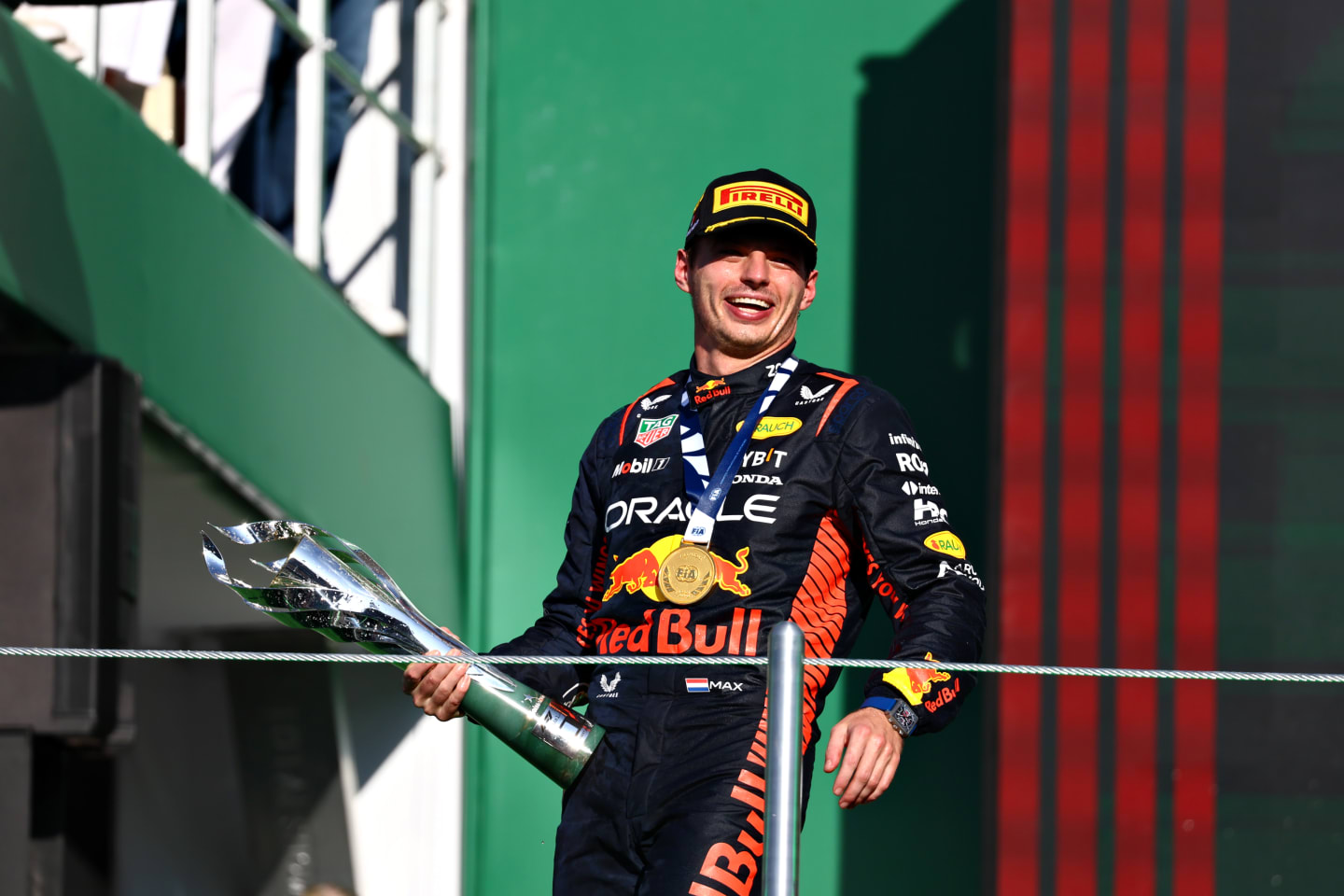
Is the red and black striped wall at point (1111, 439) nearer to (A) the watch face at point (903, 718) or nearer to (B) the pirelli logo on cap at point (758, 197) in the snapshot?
(B) the pirelli logo on cap at point (758, 197)

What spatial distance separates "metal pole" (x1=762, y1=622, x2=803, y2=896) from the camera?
1978 mm

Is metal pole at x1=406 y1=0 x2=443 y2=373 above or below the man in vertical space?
above

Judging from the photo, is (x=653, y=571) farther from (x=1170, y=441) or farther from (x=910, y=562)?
(x=1170, y=441)

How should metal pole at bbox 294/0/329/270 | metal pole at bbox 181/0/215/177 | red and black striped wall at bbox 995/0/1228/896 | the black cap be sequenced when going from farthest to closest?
metal pole at bbox 294/0/329/270
red and black striped wall at bbox 995/0/1228/896
metal pole at bbox 181/0/215/177
the black cap

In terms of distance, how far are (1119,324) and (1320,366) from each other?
0.67m

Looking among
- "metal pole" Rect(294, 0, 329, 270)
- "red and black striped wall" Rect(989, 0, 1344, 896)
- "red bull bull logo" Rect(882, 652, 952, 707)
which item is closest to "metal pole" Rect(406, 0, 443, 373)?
"metal pole" Rect(294, 0, 329, 270)

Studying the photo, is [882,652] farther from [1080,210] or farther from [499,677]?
[499,677]

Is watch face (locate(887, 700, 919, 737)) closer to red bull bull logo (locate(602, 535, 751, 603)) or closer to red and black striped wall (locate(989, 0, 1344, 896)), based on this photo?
red bull bull logo (locate(602, 535, 751, 603))

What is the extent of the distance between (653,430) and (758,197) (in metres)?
0.38

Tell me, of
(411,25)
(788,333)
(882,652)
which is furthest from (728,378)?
(411,25)

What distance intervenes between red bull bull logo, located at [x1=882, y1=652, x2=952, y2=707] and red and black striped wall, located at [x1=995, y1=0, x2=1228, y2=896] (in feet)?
12.0

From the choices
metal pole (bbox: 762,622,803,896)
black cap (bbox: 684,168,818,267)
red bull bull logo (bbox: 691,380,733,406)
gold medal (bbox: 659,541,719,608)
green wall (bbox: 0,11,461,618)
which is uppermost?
green wall (bbox: 0,11,461,618)

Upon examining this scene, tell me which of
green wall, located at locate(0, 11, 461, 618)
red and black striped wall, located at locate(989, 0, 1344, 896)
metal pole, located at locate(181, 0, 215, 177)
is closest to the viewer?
green wall, located at locate(0, 11, 461, 618)

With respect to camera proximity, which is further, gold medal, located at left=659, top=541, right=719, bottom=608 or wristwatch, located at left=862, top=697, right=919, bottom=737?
gold medal, located at left=659, top=541, right=719, bottom=608
